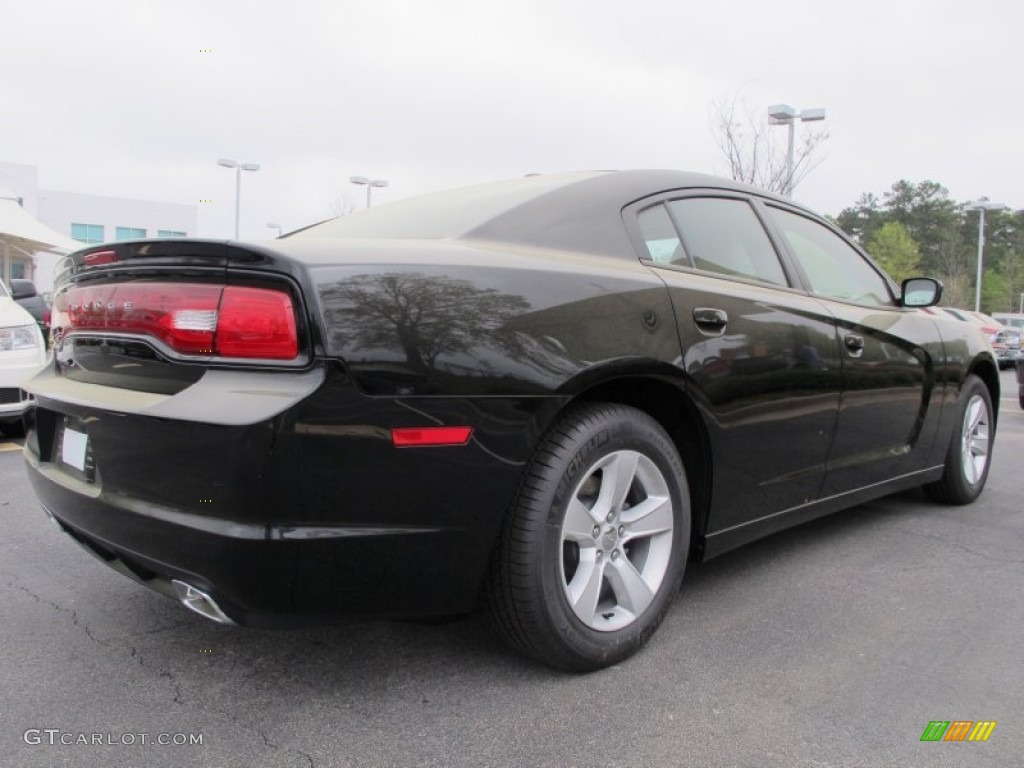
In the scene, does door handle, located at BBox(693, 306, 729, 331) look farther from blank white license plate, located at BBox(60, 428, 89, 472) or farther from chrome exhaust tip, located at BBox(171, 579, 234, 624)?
blank white license plate, located at BBox(60, 428, 89, 472)

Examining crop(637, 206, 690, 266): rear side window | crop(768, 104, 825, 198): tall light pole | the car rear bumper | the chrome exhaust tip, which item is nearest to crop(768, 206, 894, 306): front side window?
crop(637, 206, 690, 266): rear side window

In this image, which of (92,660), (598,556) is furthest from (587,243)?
(92,660)

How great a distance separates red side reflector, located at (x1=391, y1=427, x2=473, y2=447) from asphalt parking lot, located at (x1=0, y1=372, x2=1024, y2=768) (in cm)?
71

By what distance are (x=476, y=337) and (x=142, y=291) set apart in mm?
854

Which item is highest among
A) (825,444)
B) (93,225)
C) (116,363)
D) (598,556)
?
(93,225)

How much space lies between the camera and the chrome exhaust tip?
5.99ft

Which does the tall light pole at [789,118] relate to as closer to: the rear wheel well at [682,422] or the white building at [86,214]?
the rear wheel well at [682,422]

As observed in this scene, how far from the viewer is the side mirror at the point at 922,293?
3730 mm

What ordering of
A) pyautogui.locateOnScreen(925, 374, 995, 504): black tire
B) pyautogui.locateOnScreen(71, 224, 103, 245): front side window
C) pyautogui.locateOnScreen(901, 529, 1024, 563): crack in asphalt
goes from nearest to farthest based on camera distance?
pyautogui.locateOnScreen(901, 529, 1024, 563): crack in asphalt < pyautogui.locateOnScreen(925, 374, 995, 504): black tire < pyautogui.locateOnScreen(71, 224, 103, 245): front side window

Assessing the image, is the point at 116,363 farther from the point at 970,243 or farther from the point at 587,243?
the point at 970,243

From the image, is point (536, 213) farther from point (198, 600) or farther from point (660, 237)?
point (198, 600)

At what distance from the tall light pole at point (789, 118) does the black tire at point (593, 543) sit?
43.8ft

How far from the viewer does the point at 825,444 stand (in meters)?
3.01

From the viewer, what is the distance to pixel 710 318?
8.26 feet
